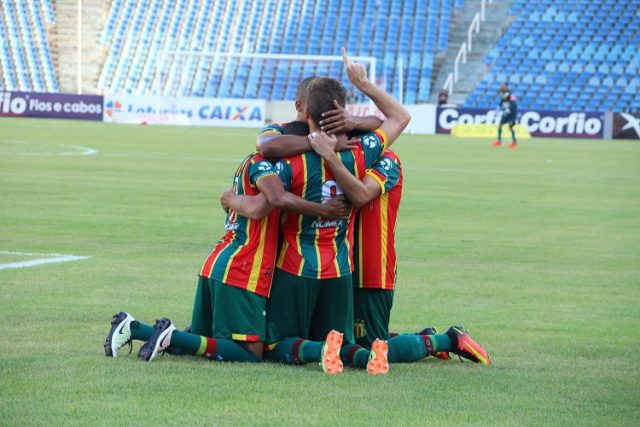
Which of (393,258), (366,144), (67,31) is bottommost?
(393,258)

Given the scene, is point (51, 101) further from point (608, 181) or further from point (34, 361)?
point (34, 361)

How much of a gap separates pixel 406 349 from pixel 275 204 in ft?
3.62

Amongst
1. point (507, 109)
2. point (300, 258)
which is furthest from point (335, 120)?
point (507, 109)

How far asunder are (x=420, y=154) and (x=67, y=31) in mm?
32988

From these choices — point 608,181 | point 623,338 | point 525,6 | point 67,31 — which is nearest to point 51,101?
point 67,31

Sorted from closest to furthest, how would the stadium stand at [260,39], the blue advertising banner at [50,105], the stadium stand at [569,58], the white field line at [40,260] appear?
the white field line at [40,260], the blue advertising banner at [50,105], the stadium stand at [569,58], the stadium stand at [260,39]

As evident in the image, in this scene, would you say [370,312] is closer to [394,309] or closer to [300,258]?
[300,258]

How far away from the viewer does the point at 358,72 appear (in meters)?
6.72

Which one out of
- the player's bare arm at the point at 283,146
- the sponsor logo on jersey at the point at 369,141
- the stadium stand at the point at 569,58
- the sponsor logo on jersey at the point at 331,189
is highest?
the stadium stand at the point at 569,58

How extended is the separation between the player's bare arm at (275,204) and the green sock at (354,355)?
689 mm

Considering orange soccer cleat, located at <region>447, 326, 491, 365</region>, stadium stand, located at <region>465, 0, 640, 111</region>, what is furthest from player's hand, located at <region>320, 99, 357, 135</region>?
stadium stand, located at <region>465, 0, 640, 111</region>

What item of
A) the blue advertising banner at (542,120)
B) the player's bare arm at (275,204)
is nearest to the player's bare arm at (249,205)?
the player's bare arm at (275,204)

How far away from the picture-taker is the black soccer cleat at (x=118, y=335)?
637 cm

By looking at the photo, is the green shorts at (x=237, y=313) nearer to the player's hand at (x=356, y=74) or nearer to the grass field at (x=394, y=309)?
the grass field at (x=394, y=309)
